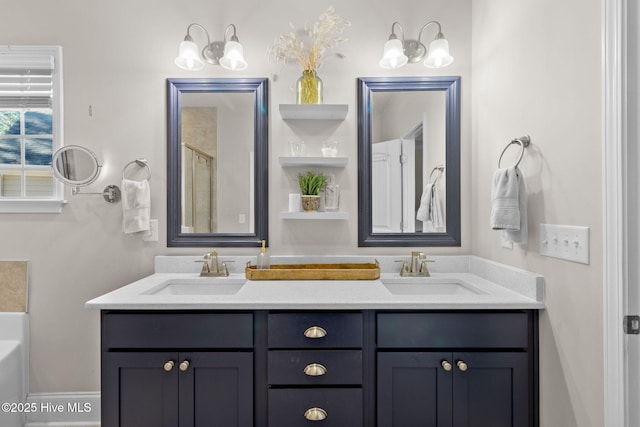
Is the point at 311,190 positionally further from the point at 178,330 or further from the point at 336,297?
the point at 178,330

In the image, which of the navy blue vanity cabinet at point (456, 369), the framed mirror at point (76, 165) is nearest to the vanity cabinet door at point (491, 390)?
the navy blue vanity cabinet at point (456, 369)

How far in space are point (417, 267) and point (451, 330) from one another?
22.5 inches

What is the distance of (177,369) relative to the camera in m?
1.40

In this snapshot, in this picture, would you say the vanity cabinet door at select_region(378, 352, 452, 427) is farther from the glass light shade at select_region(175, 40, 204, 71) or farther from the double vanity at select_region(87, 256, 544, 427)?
the glass light shade at select_region(175, 40, 204, 71)

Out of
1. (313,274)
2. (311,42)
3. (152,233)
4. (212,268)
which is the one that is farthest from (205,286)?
(311,42)

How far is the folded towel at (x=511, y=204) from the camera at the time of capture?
145 cm

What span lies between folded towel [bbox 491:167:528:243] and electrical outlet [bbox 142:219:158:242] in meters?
1.73

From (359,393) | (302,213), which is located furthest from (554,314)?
(302,213)

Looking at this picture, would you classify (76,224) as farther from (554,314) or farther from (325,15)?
(554,314)

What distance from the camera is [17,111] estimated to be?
6.68 feet

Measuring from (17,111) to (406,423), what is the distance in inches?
100

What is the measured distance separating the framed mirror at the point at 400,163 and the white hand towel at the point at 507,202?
1.80 ft

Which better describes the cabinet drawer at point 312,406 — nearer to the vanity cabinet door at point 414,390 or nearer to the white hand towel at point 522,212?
the vanity cabinet door at point 414,390

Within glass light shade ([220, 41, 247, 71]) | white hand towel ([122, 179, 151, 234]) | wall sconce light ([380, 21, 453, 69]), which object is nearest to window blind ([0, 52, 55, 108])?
white hand towel ([122, 179, 151, 234])
